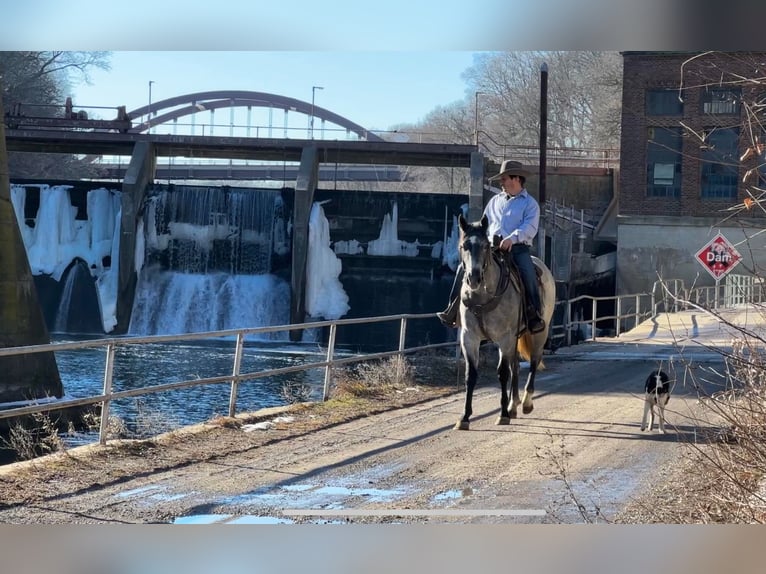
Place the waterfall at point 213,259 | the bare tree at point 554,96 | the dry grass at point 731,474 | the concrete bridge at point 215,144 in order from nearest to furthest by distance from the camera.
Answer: the dry grass at point 731,474
the bare tree at point 554,96
the concrete bridge at point 215,144
the waterfall at point 213,259

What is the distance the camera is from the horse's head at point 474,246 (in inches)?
248

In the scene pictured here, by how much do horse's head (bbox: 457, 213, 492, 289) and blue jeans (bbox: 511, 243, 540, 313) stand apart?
1.85 feet

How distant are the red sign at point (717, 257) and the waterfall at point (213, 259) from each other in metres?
13.6

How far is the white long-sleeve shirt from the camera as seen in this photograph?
260 inches

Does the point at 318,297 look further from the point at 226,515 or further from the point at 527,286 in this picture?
the point at 226,515

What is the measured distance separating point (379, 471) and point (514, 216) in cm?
195

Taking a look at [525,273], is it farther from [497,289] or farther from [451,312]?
[451,312]

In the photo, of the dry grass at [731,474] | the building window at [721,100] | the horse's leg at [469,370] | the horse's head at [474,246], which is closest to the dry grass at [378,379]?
the horse's leg at [469,370]

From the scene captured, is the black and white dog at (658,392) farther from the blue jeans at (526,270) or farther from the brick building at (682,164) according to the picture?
the blue jeans at (526,270)

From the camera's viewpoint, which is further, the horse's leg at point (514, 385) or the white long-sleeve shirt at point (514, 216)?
the horse's leg at point (514, 385)

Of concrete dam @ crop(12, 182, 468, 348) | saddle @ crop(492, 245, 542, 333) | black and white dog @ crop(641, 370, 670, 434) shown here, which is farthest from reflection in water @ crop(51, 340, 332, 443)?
black and white dog @ crop(641, 370, 670, 434)

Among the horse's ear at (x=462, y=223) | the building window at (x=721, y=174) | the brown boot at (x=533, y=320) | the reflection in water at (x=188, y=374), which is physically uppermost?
the building window at (x=721, y=174)

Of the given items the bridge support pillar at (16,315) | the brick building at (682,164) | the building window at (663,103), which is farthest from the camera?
the bridge support pillar at (16,315)
